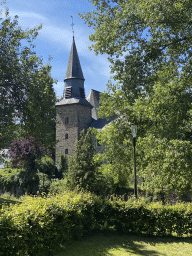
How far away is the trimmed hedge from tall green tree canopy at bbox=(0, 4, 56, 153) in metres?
6.13

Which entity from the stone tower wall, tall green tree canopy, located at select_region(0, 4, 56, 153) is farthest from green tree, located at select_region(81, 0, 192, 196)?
the stone tower wall

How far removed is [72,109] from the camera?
45.8 metres

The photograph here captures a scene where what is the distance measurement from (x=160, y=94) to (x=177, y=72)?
5.85ft

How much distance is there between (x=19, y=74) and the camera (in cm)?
1410

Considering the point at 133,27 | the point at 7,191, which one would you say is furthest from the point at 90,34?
the point at 7,191

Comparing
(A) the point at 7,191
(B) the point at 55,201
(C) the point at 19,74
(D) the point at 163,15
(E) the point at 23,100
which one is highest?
(D) the point at 163,15

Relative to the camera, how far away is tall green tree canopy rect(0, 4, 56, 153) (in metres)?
13.6

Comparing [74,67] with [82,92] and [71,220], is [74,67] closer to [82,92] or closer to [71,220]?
[82,92]

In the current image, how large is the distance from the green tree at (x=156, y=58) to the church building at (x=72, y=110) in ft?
103

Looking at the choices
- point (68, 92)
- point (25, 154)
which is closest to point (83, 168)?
point (25, 154)

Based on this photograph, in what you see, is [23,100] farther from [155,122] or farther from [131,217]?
[131,217]

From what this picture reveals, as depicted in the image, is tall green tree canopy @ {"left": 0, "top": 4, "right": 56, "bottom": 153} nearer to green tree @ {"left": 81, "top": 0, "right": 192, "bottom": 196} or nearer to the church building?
green tree @ {"left": 81, "top": 0, "right": 192, "bottom": 196}

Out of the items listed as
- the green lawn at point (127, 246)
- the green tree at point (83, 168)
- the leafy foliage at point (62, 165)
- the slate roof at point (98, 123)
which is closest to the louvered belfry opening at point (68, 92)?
the slate roof at point (98, 123)

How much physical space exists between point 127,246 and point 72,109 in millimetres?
37930
